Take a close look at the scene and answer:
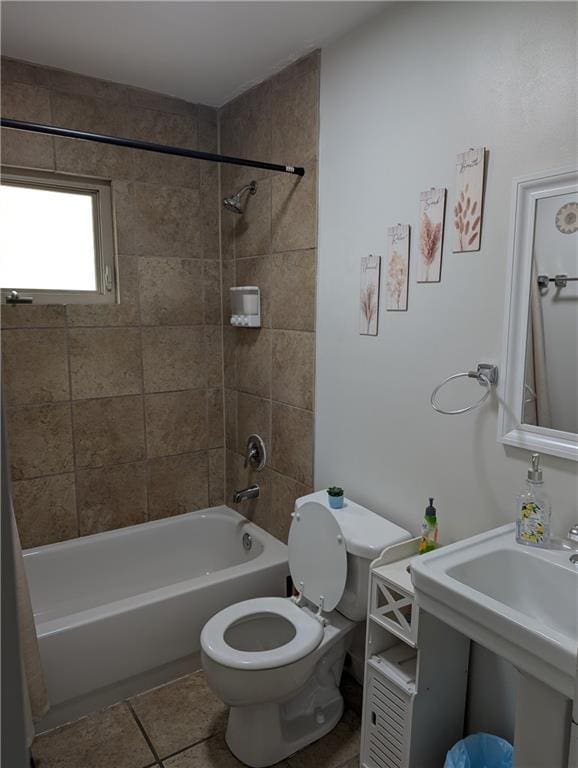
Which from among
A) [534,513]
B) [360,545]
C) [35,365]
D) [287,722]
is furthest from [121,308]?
[534,513]

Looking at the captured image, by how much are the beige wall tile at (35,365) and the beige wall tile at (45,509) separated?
A: 0.41 m

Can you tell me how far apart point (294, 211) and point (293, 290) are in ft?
1.14

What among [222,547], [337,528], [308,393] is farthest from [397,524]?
[222,547]

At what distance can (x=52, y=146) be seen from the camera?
2.37 metres

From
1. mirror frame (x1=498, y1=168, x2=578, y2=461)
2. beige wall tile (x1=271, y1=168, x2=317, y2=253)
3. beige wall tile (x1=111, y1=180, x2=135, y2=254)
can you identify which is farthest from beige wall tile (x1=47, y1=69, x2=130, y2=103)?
mirror frame (x1=498, y1=168, x2=578, y2=461)

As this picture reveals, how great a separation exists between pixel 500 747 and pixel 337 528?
787mm

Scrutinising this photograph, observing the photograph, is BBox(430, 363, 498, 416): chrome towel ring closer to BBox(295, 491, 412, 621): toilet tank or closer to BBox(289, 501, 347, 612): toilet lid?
BBox(295, 491, 412, 621): toilet tank

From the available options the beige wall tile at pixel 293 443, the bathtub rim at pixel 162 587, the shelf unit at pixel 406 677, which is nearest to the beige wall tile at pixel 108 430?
the bathtub rim at pixel 162 587

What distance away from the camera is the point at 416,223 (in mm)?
1778

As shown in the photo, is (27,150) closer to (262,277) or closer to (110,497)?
(262,277)

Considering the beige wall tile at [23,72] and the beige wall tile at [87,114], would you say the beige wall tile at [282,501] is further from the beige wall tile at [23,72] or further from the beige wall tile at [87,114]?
the beige wall tile at [23,72]

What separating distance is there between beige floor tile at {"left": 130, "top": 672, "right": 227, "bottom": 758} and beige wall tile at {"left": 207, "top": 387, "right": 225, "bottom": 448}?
1.21 m

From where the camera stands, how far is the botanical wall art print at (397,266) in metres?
1.82

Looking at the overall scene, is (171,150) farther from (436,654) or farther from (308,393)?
(436,654)
